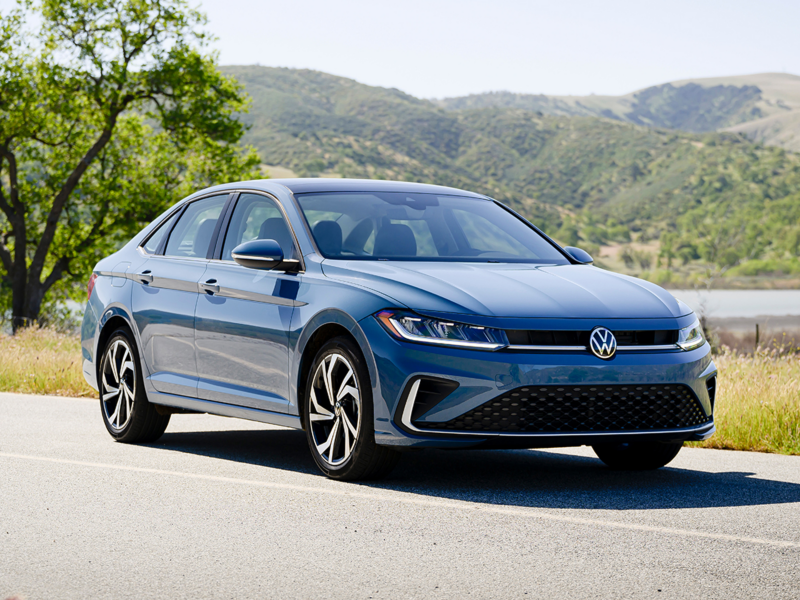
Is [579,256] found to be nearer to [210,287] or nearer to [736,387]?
[210,287]

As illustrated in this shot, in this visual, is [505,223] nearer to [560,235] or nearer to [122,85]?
[122,85]

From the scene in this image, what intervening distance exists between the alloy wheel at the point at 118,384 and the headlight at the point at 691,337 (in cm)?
402

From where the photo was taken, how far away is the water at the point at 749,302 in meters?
72.7

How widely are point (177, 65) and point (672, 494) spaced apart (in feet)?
112

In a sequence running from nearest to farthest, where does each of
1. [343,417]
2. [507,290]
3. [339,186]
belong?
[507,290] → [343,417] → [339,186]

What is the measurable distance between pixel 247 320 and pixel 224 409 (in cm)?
69

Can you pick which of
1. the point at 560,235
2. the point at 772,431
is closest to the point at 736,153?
the point at 560,235

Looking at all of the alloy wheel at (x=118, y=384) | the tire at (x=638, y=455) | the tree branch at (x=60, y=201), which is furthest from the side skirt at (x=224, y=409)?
the tree branch at (x=60, y=201)

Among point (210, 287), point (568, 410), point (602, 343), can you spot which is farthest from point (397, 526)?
point (210, 287)

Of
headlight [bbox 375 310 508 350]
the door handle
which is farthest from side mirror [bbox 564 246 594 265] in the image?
the door handle

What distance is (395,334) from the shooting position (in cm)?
616

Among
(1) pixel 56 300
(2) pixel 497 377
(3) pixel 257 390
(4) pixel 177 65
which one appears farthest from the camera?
(1) pixel 56 300

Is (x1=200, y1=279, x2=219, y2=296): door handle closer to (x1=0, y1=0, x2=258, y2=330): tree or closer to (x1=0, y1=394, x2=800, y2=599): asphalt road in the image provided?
(x1=0, y1=394, x2=800, y2=599): asphalt road

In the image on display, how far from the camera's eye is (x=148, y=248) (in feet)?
29.3
